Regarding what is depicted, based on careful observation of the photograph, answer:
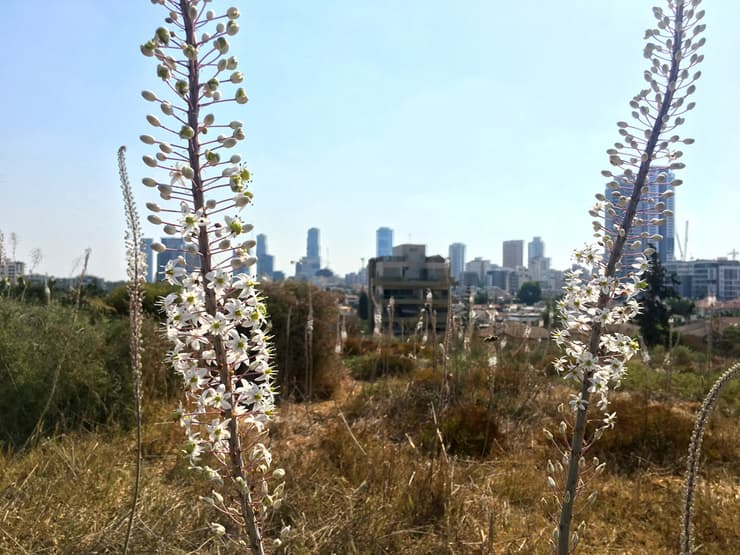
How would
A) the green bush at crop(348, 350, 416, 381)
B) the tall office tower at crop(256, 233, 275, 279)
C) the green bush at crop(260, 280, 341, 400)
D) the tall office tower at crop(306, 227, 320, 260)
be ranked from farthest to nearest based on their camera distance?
1. the tall office tower at crop(306, 227, 320, 260)
2. the green bush at crop(348, 350, 416, 381)
3. the green bush at crop(260, 280, 341, 400)
4. the tall office tower at crop(256, 233, 275, 279)

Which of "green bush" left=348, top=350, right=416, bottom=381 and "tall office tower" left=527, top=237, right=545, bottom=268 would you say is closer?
"green bush" left=348, top=350, right=416, bottom=381

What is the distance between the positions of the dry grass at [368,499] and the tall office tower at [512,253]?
3783 inches

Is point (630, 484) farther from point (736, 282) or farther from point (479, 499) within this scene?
point (736, 282)

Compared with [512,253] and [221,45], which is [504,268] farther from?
[221,45]

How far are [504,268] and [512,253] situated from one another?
625 cm

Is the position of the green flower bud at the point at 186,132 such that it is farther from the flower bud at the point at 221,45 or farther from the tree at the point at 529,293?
the tree at the point at 529,293

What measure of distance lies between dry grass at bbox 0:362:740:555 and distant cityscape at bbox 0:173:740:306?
1758mm

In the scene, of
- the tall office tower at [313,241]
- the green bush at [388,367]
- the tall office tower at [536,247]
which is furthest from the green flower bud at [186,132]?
the tall office tower at [313,241]

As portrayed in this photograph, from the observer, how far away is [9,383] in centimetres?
607

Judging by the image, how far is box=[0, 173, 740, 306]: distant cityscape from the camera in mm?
2617

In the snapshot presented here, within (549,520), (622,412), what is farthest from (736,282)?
(549,520)

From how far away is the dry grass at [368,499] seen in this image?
3742mm

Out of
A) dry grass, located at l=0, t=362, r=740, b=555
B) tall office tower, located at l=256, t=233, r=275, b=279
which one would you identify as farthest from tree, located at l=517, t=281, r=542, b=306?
dry grass, located at l=0, t=362, r=740, b=555

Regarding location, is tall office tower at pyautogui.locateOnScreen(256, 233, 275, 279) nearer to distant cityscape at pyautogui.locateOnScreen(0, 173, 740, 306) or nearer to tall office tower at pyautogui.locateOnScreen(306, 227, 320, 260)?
distant cityscape at pyautogui.locateOnScreen(0, 173, 740, 306)
